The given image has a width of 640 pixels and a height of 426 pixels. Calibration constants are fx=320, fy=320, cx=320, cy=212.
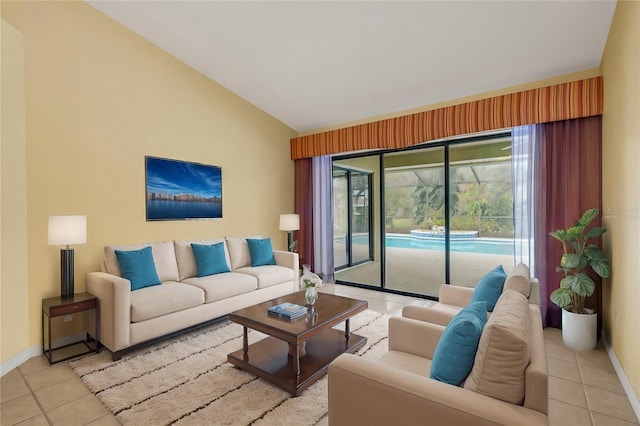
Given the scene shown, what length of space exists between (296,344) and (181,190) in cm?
289

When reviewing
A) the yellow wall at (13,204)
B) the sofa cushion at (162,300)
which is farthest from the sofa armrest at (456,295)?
the yellow wall at (13,204)

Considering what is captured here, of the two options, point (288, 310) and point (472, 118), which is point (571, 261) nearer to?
point (472, 118)

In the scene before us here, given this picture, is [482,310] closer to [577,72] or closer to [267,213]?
[577,72]

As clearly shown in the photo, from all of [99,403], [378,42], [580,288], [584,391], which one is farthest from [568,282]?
[99,403]

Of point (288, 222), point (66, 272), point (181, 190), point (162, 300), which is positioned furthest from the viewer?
point (288, 222)

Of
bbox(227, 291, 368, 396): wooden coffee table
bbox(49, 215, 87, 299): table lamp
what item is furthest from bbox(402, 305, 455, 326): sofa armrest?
bbox(49, 215, 87, 299): table lamp

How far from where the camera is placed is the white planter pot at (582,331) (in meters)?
2.98

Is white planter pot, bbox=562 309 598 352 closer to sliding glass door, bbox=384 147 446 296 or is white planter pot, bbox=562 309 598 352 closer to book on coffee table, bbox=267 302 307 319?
sliding glass door, bbox=384 147 446 296

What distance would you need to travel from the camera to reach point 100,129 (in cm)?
348

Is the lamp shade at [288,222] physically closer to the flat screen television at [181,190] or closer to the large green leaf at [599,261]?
the flat screen television at [181,190]

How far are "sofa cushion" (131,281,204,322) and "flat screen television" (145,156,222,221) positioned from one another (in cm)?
107

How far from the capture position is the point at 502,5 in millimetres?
2699

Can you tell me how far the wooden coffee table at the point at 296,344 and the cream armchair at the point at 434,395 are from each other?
0.82 m

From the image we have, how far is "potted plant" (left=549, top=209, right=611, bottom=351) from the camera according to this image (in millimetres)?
2951
